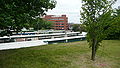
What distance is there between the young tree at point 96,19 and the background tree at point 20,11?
12.3 ft

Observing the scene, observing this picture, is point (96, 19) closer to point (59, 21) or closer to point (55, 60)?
point (55, 60)

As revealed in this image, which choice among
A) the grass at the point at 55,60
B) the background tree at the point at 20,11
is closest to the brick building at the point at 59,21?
the grass at the point at 55,60

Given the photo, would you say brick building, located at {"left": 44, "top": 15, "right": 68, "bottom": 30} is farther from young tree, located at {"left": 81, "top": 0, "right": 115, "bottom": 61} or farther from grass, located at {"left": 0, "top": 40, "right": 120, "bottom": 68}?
young tree, located at {"left": 81, "top": 0, "right": 115, "bottom": 61}

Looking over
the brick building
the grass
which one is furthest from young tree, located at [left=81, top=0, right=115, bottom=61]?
the brick building

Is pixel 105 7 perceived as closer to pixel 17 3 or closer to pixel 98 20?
pixel 98 20

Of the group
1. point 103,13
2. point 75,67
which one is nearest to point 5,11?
point 75,67

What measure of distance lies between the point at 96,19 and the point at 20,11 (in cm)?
674

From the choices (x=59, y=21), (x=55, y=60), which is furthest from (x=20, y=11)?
(x=59, y=21)

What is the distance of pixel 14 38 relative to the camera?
921 inches

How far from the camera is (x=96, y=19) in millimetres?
9680

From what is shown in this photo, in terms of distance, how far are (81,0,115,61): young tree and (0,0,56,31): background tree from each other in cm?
376

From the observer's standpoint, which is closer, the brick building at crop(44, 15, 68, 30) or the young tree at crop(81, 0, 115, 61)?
the young tree at crop(81, 0, 115, 61)

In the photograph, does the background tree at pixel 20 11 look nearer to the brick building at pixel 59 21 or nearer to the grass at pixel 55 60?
the grass at pixel 55 60

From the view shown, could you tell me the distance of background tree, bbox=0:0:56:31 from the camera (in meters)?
7.38
